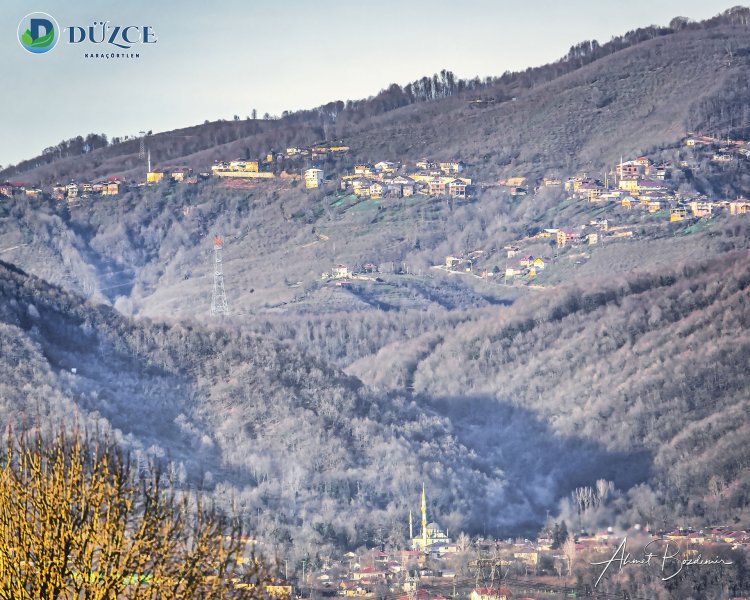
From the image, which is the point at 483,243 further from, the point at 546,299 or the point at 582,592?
the point at 582,592

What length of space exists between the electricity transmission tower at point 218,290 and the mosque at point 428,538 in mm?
44673

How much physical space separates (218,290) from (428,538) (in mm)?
58387

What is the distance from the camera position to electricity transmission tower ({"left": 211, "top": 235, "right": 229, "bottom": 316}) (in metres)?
119

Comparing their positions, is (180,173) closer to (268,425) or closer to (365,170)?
(365,170)

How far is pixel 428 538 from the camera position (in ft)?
231

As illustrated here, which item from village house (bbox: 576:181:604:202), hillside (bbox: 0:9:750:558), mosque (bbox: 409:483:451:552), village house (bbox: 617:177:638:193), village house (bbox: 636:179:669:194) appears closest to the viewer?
mosque (bbox: 409:483:451:552)

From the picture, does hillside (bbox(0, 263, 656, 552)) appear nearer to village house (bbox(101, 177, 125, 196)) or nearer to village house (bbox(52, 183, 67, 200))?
village house (bbox(52, 183, 67, 200))

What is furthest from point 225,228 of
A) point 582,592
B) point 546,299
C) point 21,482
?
point 21,482

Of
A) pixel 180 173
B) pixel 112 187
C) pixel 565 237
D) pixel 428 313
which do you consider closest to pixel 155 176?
pixel 180 173

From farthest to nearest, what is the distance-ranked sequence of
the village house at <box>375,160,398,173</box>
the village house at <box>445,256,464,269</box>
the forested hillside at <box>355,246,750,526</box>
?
the village house at <box>375,160,398,173</box>, the village house at <box>445,256,464,269</box>, the forested hillside at <box>355,246,750,526</box>

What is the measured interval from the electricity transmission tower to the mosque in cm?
4467

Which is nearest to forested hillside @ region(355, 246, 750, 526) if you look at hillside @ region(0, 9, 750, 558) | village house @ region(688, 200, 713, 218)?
hillside @ region(0, 9, 750, 558)

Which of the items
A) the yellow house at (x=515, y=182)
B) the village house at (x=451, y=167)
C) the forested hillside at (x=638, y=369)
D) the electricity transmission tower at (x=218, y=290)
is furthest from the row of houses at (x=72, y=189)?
the forested hillside at (x=638, y=369)

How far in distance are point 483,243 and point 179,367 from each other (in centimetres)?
4645
